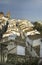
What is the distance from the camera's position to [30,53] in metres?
5.03

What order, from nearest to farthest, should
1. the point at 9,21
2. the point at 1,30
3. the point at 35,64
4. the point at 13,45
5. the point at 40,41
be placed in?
the point at 35,64
the point at 40,41
the point at 13,45
the point at 1,30
the point at 9,21

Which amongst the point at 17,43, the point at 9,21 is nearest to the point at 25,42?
the point at 17,43

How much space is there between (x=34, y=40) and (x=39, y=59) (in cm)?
61

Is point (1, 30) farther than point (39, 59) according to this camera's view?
Yes

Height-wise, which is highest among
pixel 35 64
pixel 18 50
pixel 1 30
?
pixel 1 30

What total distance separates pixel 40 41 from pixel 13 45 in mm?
698

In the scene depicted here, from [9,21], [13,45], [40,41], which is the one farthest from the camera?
[9,21]

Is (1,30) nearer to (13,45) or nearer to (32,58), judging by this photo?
(13,45)

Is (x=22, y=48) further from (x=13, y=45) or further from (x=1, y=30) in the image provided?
(x=1, y=30)

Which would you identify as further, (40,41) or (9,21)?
(9,21)

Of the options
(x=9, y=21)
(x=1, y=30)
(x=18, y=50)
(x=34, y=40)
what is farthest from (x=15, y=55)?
(x=9, y=21)

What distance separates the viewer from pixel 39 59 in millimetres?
4723

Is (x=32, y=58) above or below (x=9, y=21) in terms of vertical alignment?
below

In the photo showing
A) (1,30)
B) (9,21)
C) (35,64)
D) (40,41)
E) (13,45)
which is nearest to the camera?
(35,64)
